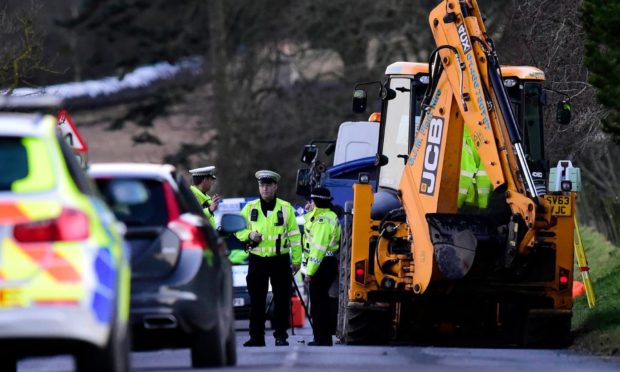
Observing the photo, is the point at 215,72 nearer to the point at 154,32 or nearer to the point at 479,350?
the point at 154,32

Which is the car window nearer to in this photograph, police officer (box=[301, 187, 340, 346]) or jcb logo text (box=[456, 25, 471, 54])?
jcb logo text (box=[456, 25, 471, 54])

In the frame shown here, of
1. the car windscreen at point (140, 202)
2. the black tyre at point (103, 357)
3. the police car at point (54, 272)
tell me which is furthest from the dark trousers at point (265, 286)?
the police car at point (54, 272)

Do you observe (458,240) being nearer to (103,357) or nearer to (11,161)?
(11,161)

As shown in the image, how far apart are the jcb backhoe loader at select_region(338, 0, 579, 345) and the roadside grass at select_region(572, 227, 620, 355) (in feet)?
1.39

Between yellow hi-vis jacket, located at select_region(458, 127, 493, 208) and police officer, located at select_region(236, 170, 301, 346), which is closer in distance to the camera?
yellow hi-vis jacket, located at select_region(458, 127, 493, 208)

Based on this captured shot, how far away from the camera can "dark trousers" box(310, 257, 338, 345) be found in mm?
21234

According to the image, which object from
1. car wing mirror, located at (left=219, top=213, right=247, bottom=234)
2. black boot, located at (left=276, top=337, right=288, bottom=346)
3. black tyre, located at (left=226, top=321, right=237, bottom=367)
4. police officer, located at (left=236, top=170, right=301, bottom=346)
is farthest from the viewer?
black boot, located at (left=276, top=337, right=288, bottom=346)

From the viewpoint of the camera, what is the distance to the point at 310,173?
25.2 metres

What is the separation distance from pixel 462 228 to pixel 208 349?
16.0 feet

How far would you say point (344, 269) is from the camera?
68.2ft

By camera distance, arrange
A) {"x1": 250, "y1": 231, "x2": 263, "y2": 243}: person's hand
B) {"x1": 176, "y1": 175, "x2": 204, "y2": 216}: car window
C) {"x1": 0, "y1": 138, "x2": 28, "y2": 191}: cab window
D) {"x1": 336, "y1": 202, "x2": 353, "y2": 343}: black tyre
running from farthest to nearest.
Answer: {"x1": 250, "y1": 231, "x2": 263, "y2": 243}: person's hand → {"x1": 336, "y1": 202, "x2": 353, "y2": 343}: black tyre → {"x1": 176, "y1": 175, "x2": 204, "y2": 216}: car window → {"x1": 0, "y1": 138, "x2": 28, "y2": 191}: cab window

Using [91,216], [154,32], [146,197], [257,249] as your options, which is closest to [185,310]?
[146,197]

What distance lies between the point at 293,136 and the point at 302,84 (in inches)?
59.0

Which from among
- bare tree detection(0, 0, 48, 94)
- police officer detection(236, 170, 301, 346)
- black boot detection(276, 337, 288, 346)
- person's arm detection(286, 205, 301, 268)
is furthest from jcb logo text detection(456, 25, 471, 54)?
bare tree detection(0, 0, 48, 94)
